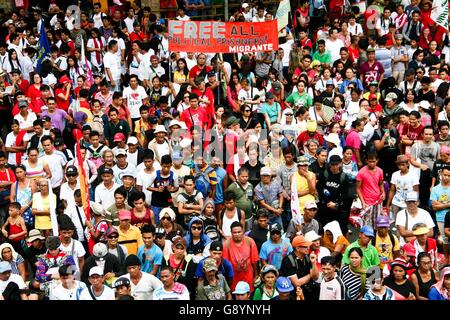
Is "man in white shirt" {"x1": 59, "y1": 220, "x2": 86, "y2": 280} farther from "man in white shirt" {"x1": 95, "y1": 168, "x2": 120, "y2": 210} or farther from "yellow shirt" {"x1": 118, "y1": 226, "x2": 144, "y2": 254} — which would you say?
"man in white shirt" {"x1": 95, "y1": 168, "x2": 120, "y2": 210}

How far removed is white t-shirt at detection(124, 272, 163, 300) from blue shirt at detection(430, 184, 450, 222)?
4193 millimetres

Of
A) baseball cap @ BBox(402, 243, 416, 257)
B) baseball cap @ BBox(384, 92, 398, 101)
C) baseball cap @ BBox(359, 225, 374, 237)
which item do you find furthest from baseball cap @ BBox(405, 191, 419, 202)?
baseball cap @ BBox(384, 92, 398, 101)

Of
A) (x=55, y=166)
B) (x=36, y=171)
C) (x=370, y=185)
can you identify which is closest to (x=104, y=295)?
(x=36, y=171)

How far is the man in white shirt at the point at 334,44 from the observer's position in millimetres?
20250

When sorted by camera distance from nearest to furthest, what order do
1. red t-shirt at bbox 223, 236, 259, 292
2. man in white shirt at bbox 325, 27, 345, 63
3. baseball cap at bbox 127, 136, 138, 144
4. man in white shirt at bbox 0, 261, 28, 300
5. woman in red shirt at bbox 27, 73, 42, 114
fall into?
man in white shirt at bbox 0, 261, 28, 300 < red t-shirt at bbox 223, 236, 259, 292 < baseball cap at bbox 127, 136, 138, 144 < woman in red shirt at bbox 27, 73, 42, 114 < man in white shirt at bbox 325, 27, 345, 63

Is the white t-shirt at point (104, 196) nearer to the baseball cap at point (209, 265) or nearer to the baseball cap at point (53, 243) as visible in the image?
the baseball cap at point (53, 243)

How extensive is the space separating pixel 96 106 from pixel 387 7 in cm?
798

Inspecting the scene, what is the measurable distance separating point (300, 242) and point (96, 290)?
2439mm

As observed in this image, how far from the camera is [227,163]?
15.3m

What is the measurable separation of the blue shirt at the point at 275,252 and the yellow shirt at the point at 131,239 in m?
1.52

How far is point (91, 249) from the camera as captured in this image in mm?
13305

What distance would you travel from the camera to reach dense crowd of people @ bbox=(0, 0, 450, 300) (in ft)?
39.9

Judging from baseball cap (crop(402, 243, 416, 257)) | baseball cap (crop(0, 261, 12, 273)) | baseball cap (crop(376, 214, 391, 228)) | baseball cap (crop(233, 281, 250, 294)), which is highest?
baseball cap (crop(376, 214, 391, 228))

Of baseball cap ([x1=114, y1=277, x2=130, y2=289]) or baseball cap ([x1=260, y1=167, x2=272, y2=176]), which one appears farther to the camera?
baseball cap ([x1=260, y1=167, x2=272, y2=176])
